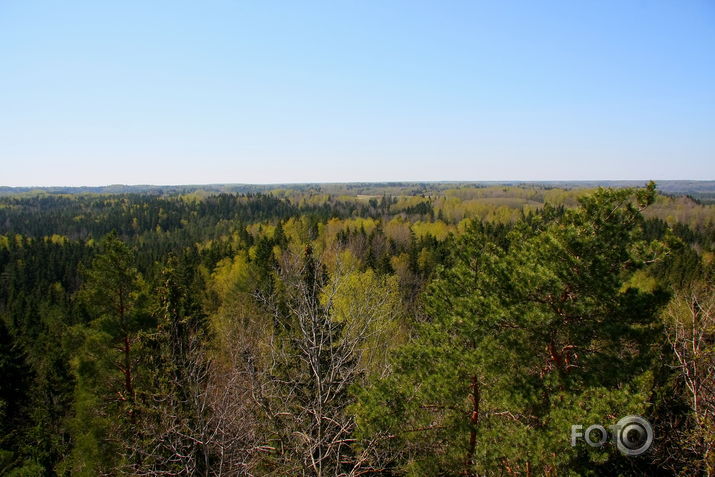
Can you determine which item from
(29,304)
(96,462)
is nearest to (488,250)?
(96,462)

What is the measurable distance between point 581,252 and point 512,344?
2.34m

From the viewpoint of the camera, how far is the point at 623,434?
751 cm

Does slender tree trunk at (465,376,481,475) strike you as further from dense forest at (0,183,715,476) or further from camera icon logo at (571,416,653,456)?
camera icon logo at (571,416,653,456)

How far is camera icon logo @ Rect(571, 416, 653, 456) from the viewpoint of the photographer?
23.1 ft

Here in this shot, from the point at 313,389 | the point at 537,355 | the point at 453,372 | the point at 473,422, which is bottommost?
the point at 473,422

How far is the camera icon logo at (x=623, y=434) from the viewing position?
7.03 m

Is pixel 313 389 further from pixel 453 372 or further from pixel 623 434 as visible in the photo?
pixel 623 434

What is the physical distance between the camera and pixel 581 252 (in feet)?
25.9

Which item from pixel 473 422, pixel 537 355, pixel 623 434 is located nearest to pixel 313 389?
pixel 473 422

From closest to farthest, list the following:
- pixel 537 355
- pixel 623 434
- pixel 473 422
Result: pixel 623 434 → pixel 537 355 → pixel 473 422

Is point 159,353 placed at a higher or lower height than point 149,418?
higher

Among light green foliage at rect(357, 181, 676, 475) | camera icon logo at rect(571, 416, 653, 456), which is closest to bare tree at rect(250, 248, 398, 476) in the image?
light green foliage at rect(357, 181, 676, 475)

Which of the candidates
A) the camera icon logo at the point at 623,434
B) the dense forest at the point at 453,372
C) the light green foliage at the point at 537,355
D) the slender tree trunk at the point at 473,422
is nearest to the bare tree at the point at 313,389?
the dense forest at the point at 453,372

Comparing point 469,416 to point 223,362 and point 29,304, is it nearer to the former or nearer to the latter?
point 223,362
